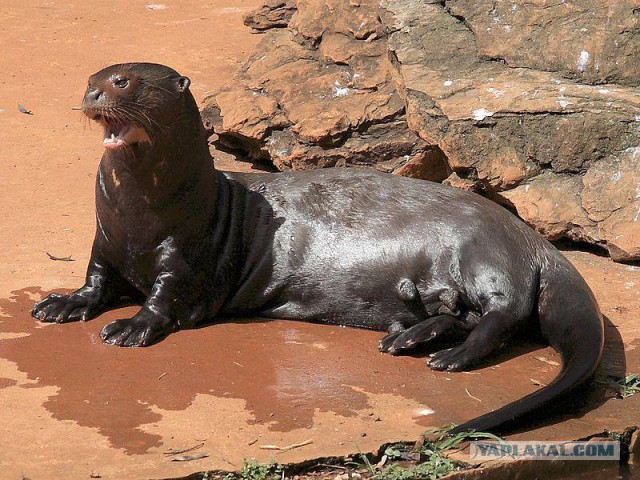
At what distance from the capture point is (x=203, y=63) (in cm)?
1088

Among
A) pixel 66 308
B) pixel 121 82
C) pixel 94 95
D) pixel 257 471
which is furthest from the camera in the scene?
pixel 66 308

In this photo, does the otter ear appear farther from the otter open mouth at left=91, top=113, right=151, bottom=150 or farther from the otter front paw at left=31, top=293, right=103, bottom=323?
the otter front paw at left=31, top=293, right=103, bottom=323

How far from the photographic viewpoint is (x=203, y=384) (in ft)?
17.1

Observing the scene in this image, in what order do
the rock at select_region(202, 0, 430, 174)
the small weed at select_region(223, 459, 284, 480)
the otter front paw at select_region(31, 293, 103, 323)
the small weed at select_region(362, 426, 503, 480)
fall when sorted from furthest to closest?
the rock at select_region(202, 0, 430, 174), the otter front paw at select_region(31, 293, 103, 323), the small weed at select_region(362, 426, 503, 480), the small weed at select_region(223, 459, 284, 480)

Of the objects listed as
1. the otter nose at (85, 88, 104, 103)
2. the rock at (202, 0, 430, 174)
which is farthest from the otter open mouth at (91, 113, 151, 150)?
the rock at (202, 0, 430, 174)

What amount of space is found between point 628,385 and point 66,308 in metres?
2.75

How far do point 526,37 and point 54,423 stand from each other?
422 centimetres

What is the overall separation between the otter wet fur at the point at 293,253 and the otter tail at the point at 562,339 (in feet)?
0.04

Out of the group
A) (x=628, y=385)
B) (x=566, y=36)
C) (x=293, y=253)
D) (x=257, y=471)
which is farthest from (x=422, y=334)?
(x=566, y=36)

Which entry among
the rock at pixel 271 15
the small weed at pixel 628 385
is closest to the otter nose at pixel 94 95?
the small weed at pixel 628 385

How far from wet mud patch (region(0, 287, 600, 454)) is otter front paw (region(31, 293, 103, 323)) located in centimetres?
5

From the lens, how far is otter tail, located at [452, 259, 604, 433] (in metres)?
4.80

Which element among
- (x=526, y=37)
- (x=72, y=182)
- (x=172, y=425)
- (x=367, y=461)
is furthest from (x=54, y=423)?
(x=526, y=37)

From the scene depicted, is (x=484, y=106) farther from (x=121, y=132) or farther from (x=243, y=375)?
(x=243, y=375)
